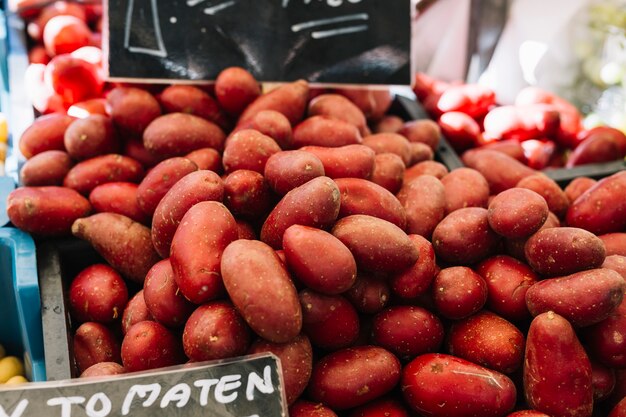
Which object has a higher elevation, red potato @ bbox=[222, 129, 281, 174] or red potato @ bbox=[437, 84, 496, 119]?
red potato @ bbox=[222, 129, 281, 174]

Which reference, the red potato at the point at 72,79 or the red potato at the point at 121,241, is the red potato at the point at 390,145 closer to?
the red potato at the point at 121,241

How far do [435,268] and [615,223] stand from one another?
39cm

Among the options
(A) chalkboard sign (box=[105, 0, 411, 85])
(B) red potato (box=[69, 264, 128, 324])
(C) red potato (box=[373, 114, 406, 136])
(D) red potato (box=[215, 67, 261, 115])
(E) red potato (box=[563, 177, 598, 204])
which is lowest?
(B) red potato (box=[69, 264, 128, 324])

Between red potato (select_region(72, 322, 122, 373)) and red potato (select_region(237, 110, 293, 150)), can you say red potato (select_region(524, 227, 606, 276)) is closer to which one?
red potato (select_region(237, 110, 293, 150))

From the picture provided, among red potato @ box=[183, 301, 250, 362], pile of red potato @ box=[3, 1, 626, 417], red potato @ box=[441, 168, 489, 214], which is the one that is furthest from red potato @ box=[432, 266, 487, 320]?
red potato @ box=[183, 301, 250, 362]

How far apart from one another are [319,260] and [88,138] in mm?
683

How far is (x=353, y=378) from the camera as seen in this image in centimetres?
87

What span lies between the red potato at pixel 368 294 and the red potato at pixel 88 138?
2.20 feet

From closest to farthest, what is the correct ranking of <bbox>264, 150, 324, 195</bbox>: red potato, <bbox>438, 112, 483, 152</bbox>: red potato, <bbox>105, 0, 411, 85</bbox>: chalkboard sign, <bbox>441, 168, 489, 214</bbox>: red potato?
1. <bbox>264, 150, 324, 195</bbox>: red potato
2. <bbox>441, 168, 489, 214</bbox>: red potato
3. <bbox>105, 0, 411, 85</bbox>: chalkboard sign
4. <bbox>438, 112, 483, 152</bbox>: red potato

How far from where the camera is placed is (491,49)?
208 cm

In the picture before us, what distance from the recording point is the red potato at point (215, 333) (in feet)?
2.68

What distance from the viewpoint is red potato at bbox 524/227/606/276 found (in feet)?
3.03

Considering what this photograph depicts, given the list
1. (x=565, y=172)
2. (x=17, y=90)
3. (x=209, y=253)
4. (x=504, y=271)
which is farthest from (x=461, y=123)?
(x=17, y=90)

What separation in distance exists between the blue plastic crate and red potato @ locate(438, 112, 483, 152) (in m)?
1.09
